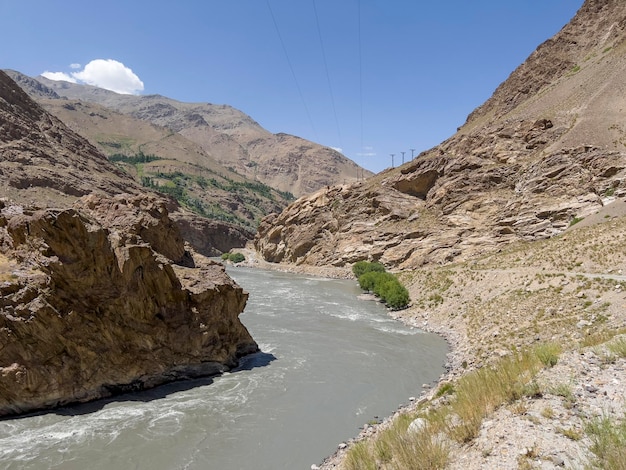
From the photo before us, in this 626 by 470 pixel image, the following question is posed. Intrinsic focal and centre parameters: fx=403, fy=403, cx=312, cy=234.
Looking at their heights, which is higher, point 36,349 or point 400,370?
point 36,349

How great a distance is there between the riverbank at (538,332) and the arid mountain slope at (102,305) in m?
8.19

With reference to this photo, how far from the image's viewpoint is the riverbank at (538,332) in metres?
5.59

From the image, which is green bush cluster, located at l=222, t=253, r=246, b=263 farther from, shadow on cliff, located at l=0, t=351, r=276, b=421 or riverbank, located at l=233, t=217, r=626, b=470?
shadow on cliff, located at l=0, t=351, r=276, b=421

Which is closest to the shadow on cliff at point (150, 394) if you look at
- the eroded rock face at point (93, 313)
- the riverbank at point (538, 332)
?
the eroded rock face at point (93, 313)

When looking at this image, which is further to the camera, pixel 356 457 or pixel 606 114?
pixel 606 114

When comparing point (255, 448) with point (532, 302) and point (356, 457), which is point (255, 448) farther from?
point (532, 302)

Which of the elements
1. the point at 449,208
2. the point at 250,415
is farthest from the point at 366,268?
the point at 250,415

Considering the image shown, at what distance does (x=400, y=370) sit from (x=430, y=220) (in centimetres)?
4197

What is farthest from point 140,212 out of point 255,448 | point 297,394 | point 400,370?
point 400,370

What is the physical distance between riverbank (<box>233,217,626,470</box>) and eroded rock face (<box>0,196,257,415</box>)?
26.5ft

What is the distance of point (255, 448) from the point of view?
1159cm

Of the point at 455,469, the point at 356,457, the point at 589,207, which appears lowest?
the point at 356,457

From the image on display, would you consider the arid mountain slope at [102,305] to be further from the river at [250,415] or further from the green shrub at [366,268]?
the green shrub at [366,268]

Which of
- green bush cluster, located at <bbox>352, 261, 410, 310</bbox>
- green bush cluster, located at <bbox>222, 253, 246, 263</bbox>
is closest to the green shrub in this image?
green bush cluster, located at <bbox>352, 261, 410, 310</bbox>
